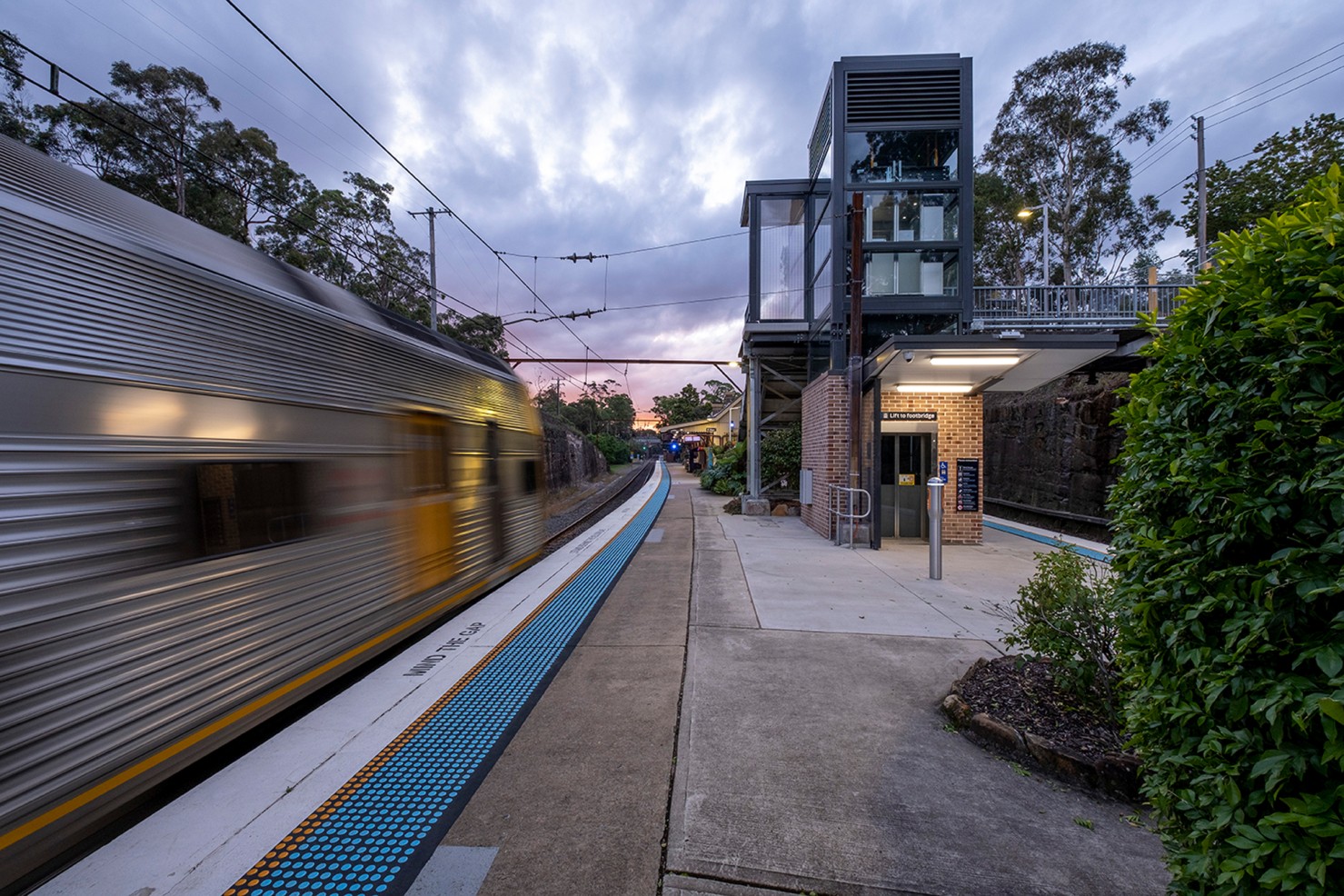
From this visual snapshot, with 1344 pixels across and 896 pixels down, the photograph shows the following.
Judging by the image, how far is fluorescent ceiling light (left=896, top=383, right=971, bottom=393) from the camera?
33.2 ft

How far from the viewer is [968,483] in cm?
1034

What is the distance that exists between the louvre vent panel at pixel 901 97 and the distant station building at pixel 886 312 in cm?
3

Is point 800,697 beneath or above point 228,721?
beneath

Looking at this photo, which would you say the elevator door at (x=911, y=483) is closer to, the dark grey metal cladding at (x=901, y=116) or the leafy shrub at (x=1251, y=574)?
the dark grey metal cladding at (x=901, y=116)

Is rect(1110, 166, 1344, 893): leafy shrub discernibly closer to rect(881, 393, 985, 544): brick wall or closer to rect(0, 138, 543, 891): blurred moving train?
rect(0, 138, 543, 891): blurred moving train

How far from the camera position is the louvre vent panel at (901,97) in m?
12.3

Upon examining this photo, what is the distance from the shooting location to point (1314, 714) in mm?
1323

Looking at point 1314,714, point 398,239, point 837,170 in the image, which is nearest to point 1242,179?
point 837,170

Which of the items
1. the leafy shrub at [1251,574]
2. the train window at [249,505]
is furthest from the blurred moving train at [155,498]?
the leafy shrub at [1251,574]

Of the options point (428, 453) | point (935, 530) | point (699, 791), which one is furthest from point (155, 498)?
point (935, 530)

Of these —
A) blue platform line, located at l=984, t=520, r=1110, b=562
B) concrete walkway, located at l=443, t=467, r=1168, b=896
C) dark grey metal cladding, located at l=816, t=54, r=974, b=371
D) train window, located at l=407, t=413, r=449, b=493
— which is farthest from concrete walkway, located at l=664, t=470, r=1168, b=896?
dark grey metal cladding, located at l=816, t=54, r=974, b=371

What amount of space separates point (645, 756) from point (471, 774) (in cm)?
100

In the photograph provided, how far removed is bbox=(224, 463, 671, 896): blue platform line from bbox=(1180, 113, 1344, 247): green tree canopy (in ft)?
87.8

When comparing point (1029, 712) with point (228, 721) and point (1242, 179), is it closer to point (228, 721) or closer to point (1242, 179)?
point (228, 721)
